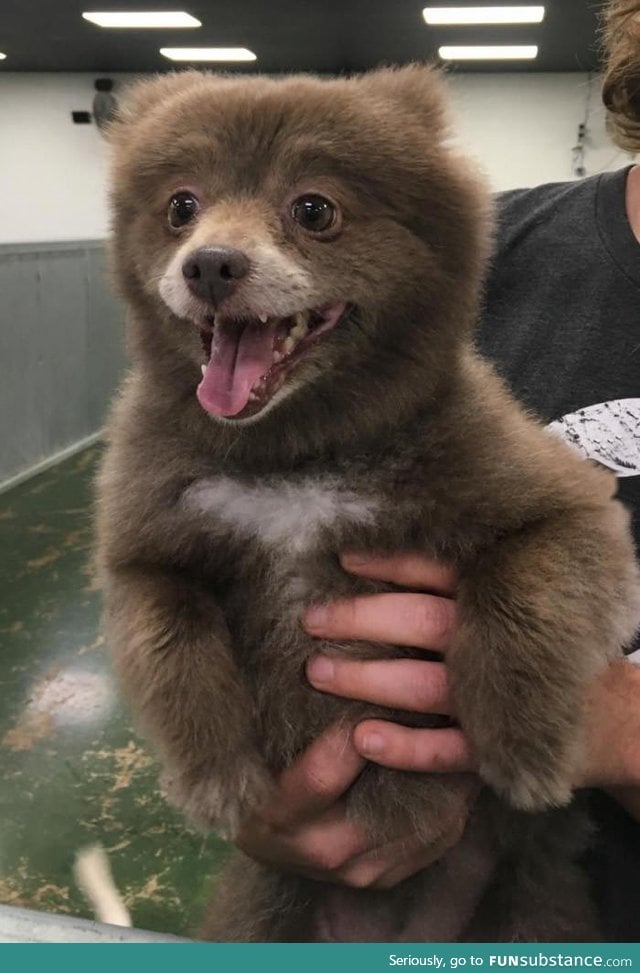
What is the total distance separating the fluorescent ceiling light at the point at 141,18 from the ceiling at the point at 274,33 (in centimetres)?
3

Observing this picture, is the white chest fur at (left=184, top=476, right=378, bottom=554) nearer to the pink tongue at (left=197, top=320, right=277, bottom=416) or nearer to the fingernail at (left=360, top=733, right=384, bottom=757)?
the pink tongue at (left=197, top=320, right=277, bottom=416)

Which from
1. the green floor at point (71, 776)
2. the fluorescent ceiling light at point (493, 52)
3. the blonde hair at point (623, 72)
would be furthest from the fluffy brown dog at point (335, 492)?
the fluorescent ceiling light at point (493, 52)

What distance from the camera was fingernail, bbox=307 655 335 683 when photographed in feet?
3.87

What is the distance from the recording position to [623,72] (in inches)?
65.9

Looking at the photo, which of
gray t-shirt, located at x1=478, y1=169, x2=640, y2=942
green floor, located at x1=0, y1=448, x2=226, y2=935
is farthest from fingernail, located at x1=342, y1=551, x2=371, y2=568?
green floor, located at x1=0, y1=448, x2=226, y2=935

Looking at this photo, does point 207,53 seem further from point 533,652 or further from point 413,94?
point 533,652

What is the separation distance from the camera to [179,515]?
1.24 metres

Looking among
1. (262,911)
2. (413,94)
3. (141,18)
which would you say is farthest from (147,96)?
(141,18)

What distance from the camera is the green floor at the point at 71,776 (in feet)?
7.57

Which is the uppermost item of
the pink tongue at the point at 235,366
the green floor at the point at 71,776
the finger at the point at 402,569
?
the pink tongue at the point at 235,366

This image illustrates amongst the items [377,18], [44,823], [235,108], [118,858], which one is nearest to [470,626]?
[235,108]

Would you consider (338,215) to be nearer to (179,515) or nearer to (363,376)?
(363,376)

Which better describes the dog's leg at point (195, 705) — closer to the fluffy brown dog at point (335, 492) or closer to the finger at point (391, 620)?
the fluffy brown dog at point (335, 492)

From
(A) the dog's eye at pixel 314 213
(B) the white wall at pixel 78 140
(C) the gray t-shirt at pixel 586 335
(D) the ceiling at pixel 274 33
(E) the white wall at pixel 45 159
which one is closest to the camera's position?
(A) the dog's eye at pixel 314 213
